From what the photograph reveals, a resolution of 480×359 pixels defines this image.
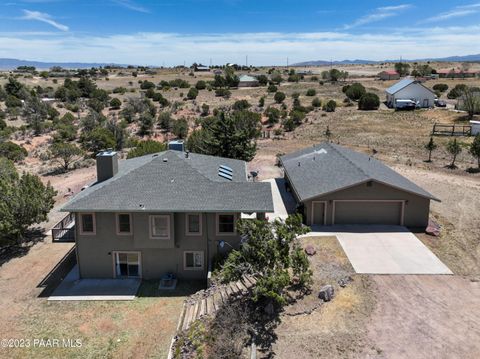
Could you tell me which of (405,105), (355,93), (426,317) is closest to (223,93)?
(355,93)

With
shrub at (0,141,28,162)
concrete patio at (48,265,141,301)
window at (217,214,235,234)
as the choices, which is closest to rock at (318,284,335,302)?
window at (217,214,235,234)

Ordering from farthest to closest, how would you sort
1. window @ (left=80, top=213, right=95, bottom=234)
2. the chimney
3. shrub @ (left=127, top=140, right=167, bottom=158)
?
shrub @ (left=127, top=140, right=167, bottom=158) → the chimney → window @ (left=80, top=213, right=95, bottom=234)

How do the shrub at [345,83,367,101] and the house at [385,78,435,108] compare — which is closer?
the house at [385,78,435,108]

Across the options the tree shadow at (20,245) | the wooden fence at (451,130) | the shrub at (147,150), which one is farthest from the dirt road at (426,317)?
the wooden fence at (451,130)

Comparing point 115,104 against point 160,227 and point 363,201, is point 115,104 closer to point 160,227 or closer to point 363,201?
point 160,227

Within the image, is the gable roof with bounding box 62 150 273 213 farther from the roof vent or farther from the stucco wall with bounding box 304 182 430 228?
the stucco wall with bounding box 304 182 430 228

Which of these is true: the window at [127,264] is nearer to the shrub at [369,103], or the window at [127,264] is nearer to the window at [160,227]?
the window at [160,227]

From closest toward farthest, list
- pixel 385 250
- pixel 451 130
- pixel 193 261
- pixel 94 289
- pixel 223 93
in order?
pixel 94 289, pixel 193 261, pixel 385 250, pixel 451 130, pixel 223 93

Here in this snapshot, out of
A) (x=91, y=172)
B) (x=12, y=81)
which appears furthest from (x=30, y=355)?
(x=12, y=81)
